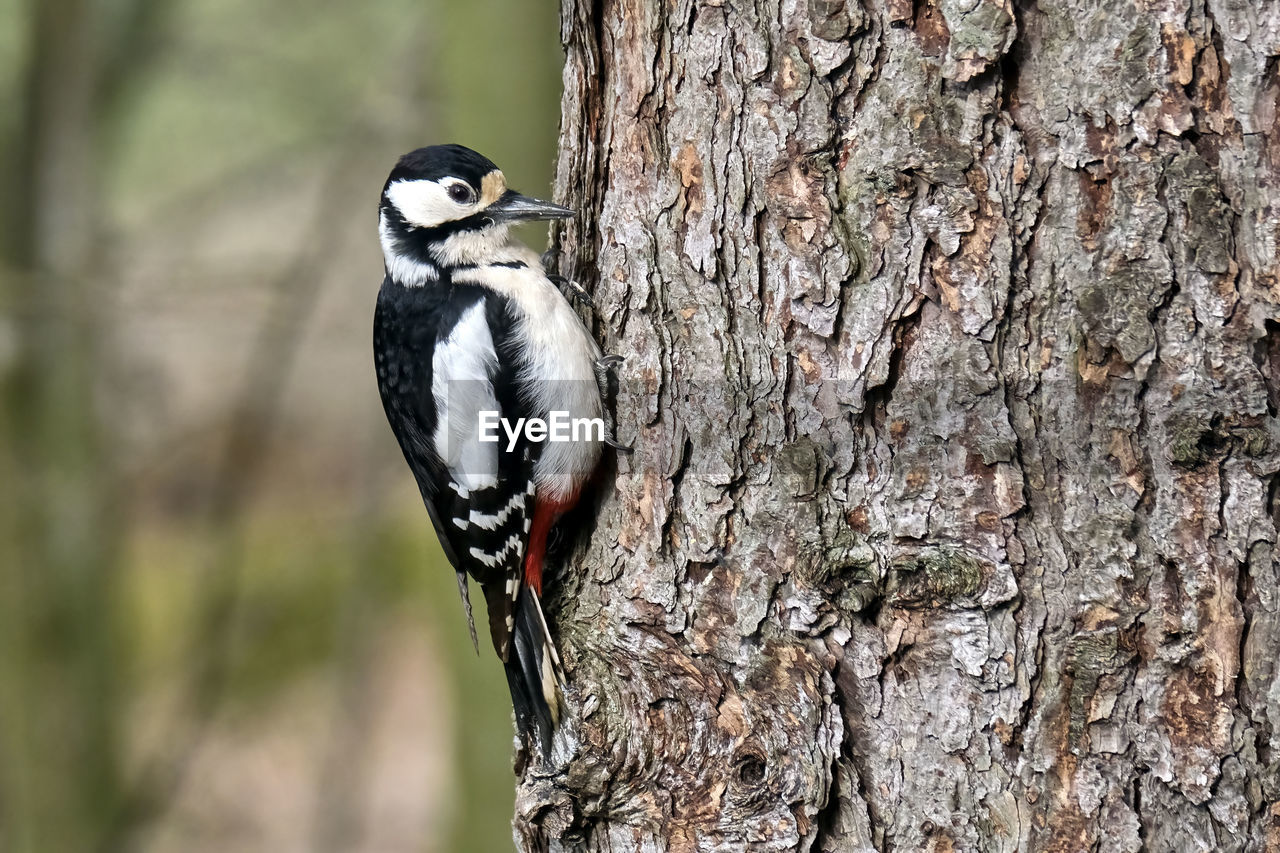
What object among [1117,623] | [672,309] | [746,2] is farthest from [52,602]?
[1117,623]

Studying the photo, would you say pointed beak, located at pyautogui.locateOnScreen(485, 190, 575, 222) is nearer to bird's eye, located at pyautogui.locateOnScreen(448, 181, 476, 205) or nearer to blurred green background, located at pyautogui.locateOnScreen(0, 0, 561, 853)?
bird's eye, located at pyautogui.locateOnScreen(448, 181, 476, 205)

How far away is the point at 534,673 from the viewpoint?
2.10 meters

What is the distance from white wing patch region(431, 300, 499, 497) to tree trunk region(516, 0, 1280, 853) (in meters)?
0.60

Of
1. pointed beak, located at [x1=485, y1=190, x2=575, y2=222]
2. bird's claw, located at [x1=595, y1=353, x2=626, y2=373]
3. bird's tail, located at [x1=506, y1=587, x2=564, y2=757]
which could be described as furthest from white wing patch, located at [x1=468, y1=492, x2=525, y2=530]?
pointed beak, located at [x1=485, y1=190, x2=575, y2=222]

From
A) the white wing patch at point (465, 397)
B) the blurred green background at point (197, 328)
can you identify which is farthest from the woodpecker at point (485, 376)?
the blurred green background at point (197, 328)

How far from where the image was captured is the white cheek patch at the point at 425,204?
252 cm

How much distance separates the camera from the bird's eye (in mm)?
2479

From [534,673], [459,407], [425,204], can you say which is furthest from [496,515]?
[425,204]

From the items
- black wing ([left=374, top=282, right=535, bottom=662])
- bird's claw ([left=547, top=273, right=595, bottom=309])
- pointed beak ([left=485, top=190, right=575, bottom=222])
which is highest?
pointed beak ([left=485, top=190, right=575, bottom=222])

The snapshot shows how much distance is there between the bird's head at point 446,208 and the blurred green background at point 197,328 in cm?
24

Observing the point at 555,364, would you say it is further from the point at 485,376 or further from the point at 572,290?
the point at 485,376

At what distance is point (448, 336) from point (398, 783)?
5.66 metres

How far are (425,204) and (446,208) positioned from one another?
60mm

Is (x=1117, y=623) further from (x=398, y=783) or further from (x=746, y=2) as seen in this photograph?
(x=398, y=783)
